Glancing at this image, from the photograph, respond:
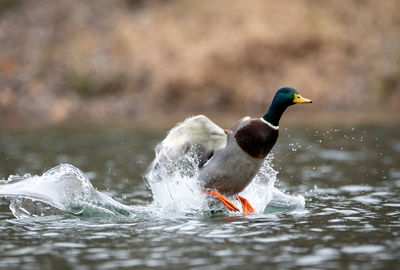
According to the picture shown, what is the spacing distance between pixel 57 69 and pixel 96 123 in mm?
6410

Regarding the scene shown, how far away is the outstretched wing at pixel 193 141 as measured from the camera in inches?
312

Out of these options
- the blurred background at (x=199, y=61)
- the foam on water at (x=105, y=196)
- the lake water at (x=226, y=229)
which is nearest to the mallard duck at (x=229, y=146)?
the foam on water at (x=105, y=196)

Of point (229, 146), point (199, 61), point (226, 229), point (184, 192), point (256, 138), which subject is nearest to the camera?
point (226, 229)

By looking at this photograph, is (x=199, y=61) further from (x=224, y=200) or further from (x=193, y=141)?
(x=224, y=200)

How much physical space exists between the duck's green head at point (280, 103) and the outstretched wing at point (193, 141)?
709 mm

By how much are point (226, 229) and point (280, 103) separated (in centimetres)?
180

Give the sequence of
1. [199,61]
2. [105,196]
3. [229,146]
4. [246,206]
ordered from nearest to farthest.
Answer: [229,146]
[105,196]
[246,206]
[199,61]

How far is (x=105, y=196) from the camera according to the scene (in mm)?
7875

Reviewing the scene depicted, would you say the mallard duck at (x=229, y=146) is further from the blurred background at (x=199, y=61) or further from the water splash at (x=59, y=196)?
the blurred background at (x=199, y=61)

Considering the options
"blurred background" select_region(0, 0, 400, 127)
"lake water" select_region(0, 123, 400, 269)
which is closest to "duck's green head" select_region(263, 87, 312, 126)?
"lake water" select_region(0, 123, 400, 269)

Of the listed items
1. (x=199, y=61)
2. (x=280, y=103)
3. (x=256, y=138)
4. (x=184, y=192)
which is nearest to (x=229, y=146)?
(x=256, y=138)

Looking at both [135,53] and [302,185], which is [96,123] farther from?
[302,185]

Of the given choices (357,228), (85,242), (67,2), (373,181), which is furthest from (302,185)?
(67,2)

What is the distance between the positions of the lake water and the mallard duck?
0.38 meters
